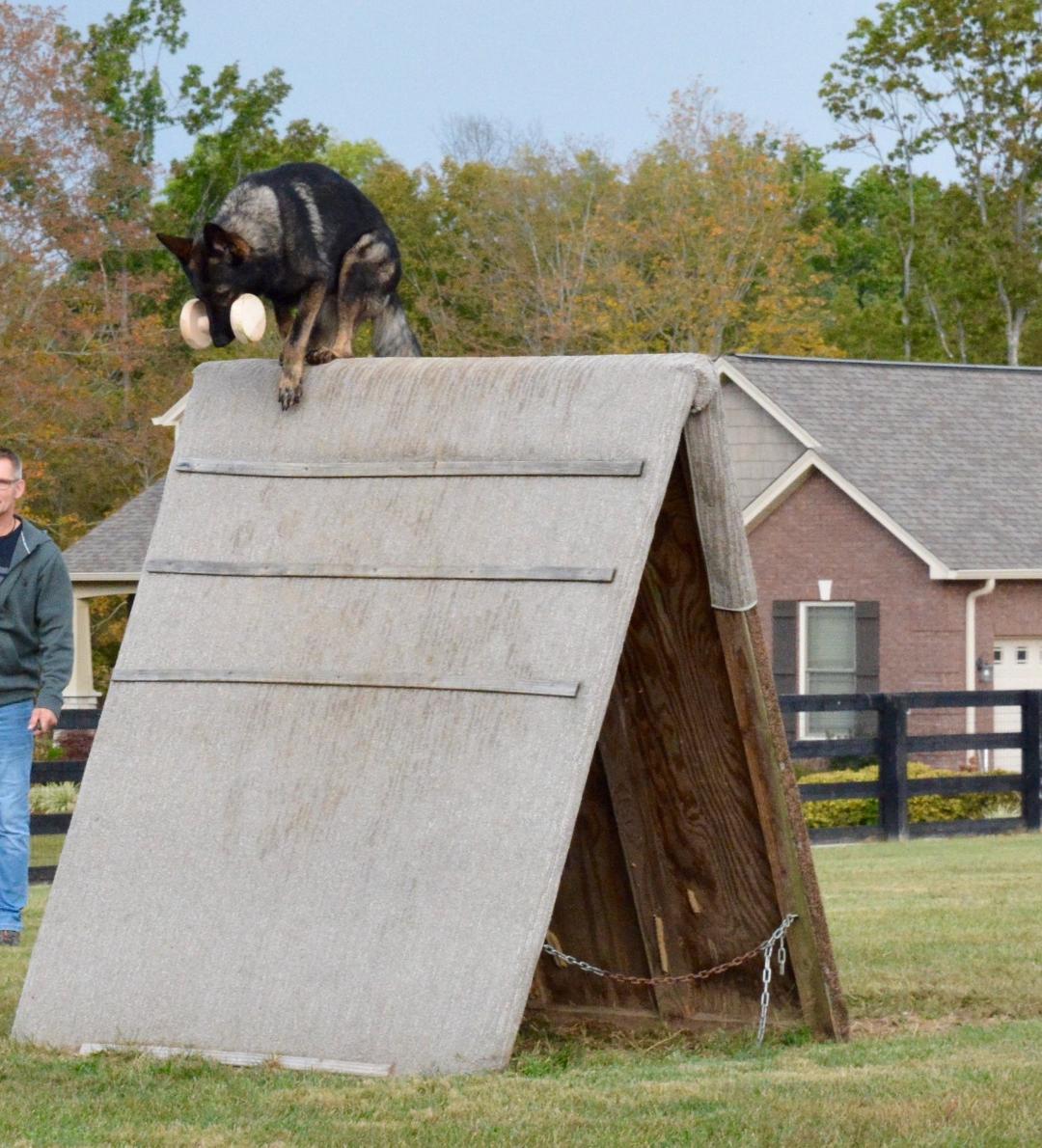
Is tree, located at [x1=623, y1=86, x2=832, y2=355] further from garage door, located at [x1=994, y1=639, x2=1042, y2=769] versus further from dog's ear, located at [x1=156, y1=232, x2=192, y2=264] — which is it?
dog's ear, located at [x1=156, y1=232, x2=192, y2=264]

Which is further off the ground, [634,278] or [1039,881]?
[634,278]

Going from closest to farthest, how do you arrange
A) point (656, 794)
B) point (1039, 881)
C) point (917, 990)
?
point (656, 794)
point (917, 990)
point (1039, 881)

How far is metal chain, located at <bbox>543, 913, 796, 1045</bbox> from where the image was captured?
6.20 meters

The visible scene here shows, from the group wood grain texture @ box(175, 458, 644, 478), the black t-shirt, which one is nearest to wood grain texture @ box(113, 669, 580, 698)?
wood grain texture @ box(175, 458, 644, 478)

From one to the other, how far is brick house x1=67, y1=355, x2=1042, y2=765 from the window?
0.7 inches

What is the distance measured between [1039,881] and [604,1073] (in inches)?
294

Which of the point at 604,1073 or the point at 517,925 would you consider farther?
the point at 604,1073

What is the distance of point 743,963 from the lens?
641 cm

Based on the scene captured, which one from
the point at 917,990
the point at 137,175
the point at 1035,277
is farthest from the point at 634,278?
the point at 917,990

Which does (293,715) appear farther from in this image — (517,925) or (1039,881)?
(1039,881)

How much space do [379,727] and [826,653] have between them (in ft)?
64.1

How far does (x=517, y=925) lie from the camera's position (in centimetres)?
536

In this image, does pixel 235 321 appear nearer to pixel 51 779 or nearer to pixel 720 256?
pixel 51 779

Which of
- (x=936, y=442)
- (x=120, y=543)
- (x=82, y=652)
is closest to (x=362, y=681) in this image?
(x=936, y=442)
